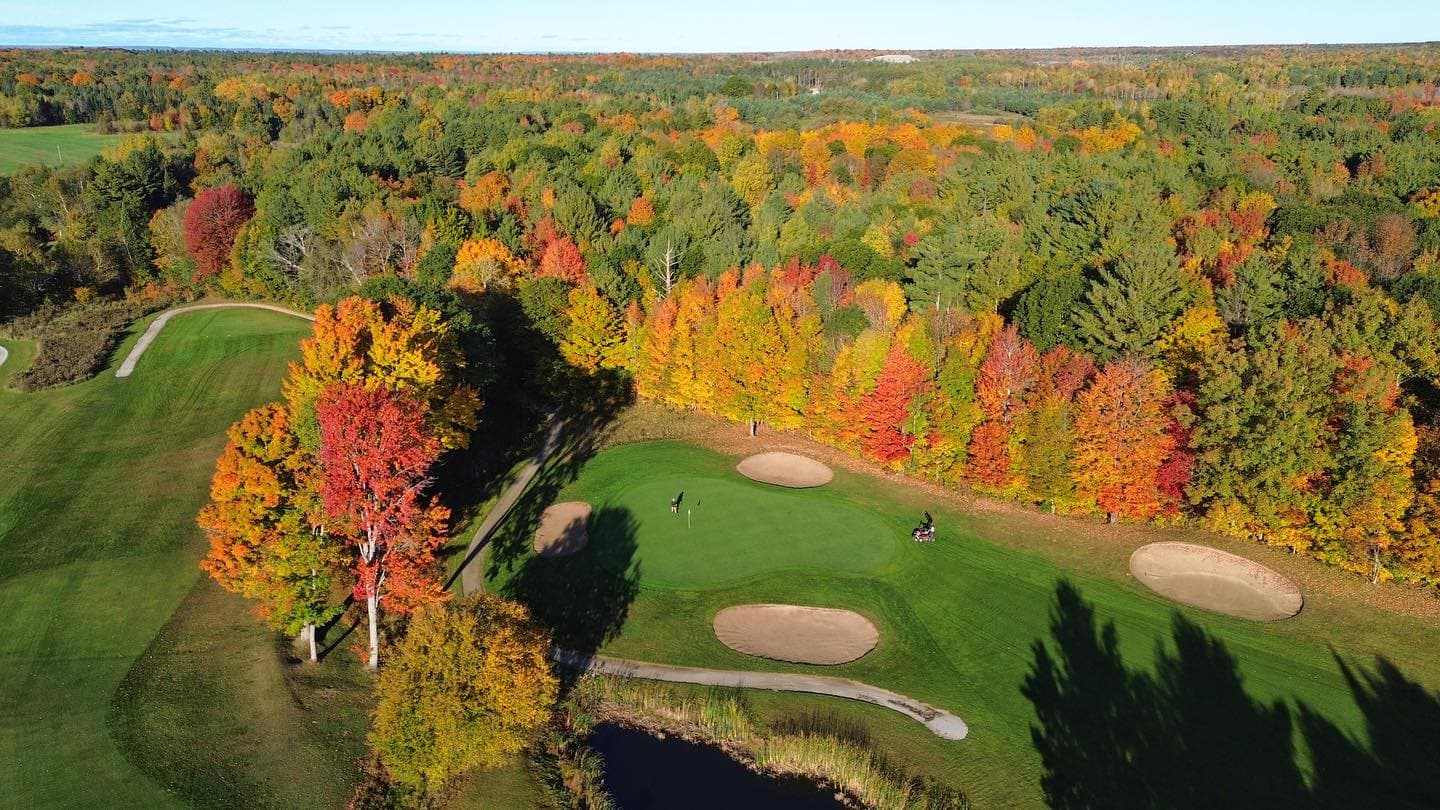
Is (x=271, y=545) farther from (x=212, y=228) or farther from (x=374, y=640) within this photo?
(x=212, y=228)

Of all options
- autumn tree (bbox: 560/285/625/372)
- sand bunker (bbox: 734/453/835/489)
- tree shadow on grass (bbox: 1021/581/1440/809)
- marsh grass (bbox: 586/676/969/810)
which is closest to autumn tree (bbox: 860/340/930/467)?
sand bunker (bbox: 734/453/835/489)

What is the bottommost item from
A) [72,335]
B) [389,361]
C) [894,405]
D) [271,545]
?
[72,335]

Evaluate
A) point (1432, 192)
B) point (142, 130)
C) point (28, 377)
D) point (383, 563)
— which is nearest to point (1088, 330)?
point (383, 563)

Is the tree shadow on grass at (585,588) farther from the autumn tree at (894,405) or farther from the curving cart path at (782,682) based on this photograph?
the autumn tree at (894,405)

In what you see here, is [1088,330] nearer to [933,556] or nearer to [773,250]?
[933,556]

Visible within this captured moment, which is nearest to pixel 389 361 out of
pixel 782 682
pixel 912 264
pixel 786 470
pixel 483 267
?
pixel 483 267

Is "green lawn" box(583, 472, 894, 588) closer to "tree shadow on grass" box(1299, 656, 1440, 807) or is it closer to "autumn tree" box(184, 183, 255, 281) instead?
"tree shadow on grass" box(1299, 656, 1440, 807)
